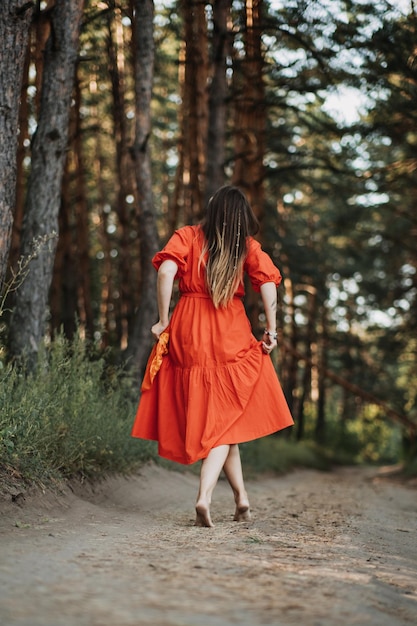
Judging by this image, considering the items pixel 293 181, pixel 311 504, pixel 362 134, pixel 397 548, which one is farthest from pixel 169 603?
pixel 293 181

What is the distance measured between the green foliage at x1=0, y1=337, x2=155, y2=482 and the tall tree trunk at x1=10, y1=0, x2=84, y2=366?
83 cm

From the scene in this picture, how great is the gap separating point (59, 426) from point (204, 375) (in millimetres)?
1305

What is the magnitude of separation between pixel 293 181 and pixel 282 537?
1672cm

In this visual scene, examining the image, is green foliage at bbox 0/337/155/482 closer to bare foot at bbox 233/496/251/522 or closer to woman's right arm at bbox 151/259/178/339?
woman's right arm at bbox 151/259/178/339

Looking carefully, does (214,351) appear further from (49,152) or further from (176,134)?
(176,134)

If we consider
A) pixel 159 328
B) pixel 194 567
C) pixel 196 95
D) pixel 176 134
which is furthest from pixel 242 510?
pixel 176 134

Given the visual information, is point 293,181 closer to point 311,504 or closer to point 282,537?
point 311,504

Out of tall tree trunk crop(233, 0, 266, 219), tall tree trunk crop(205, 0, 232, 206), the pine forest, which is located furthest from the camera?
tall tree trunk crop(233, 0, 266, 219)

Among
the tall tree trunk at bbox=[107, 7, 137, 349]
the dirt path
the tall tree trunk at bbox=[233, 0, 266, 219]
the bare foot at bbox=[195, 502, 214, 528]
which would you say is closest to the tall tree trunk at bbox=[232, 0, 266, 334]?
the tall tree trunk at bbox=[233, 0, 266, 219]

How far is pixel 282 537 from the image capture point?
5.41m

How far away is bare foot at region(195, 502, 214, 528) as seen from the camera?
5.73m

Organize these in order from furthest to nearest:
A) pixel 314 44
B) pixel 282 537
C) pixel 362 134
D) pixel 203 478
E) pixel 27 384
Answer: pixel 362 134 < pixel 314 44 < pixel 27 384 < pixel 203 478 < pixel 282 537

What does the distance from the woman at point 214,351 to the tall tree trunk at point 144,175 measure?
479 centimetres

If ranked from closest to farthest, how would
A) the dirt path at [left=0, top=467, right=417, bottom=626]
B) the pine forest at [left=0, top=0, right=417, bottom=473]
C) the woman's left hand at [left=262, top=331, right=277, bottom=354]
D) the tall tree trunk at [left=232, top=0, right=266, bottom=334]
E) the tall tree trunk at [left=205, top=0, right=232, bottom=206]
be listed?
the dirt path at [left=0, top=467, right=417, bottom=626], the woman's left hand at [left=262, top=331, right=277, bottom=354], the pine forest at [left=0, top=0, right=417, bottom=473], the tall tree trunk at [left=205, top=0, right=232, bottom=206], the tall tree trunk at [left=232, top=0, right=266, bottom=334]
